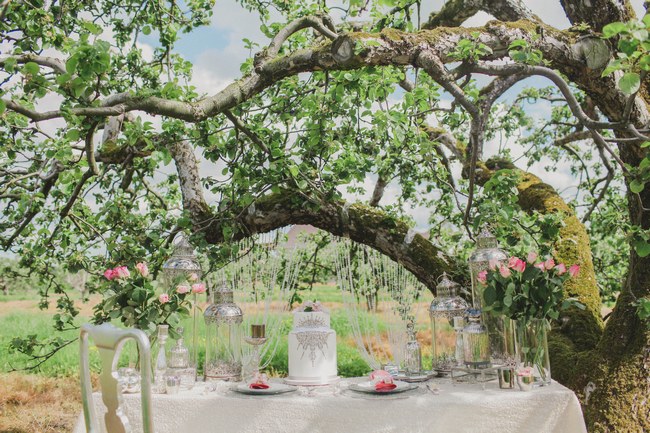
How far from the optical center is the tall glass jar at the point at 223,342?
2748 mm

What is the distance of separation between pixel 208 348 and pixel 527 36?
92.3 inches

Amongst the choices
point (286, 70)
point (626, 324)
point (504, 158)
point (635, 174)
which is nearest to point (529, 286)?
point (635, 174)

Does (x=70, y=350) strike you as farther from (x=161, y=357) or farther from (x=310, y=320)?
(x=310, y=320)

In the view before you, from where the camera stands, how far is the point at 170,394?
251 cm

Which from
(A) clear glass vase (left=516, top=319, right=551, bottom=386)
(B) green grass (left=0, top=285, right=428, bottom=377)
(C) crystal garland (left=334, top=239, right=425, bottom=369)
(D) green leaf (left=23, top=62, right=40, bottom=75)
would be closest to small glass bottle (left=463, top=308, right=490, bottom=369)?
(A) clear glass vase (left=516, top=319, right=551, bottom=386)

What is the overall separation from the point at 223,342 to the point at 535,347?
1284 millimetres

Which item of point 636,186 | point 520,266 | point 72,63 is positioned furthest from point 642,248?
point 72,63

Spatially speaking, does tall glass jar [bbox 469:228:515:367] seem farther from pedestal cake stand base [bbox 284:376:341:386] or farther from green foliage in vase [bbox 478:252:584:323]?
pedestal cake stand base [bbox 284:376:341:386]

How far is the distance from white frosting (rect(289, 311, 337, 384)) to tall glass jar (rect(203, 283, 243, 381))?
0.28 metres

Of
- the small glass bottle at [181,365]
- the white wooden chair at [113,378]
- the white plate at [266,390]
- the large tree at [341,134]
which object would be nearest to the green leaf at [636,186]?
the large tree at [341,134]

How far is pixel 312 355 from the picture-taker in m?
2.61

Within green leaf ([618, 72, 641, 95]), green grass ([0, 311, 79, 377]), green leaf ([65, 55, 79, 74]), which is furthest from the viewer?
green grass ([0, 311, 79, 377])

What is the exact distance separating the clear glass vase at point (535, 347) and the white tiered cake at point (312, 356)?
74 cm

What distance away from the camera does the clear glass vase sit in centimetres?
255
